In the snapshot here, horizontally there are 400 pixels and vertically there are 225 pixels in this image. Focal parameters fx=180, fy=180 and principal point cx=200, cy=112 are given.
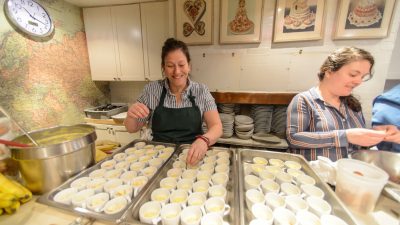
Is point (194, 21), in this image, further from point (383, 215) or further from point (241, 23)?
point (383, 215)

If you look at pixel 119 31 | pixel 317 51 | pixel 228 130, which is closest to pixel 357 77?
pixel 317 51

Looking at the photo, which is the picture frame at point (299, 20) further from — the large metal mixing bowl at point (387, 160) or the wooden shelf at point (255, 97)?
the large metal mixing bowl at point (387, 160)

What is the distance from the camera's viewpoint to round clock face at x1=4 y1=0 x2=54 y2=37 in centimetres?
203

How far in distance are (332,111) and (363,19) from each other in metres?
1.57

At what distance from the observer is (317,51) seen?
7.35 feet

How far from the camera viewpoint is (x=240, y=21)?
7.76 feet

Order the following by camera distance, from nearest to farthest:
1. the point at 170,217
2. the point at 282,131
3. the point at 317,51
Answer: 1. the point at 170,217
2. the point at 317,51
3. the point at 282,131

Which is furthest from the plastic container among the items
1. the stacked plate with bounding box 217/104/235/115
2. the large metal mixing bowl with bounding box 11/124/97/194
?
the stacked plate with bounding box 217/104/235/115

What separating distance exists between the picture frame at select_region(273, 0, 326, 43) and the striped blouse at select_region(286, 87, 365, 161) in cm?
122

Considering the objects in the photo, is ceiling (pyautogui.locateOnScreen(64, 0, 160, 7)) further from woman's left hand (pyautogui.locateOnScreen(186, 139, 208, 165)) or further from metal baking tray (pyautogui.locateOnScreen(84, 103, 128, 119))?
woman's left hand (pyautogui.locateOnScreen(186, 139, 208, 165))

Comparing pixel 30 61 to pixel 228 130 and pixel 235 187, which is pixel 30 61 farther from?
pixel 235 187

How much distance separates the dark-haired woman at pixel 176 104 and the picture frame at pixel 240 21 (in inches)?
48.7

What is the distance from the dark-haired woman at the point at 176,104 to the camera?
1392mm

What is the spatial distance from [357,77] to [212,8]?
1.89 m
